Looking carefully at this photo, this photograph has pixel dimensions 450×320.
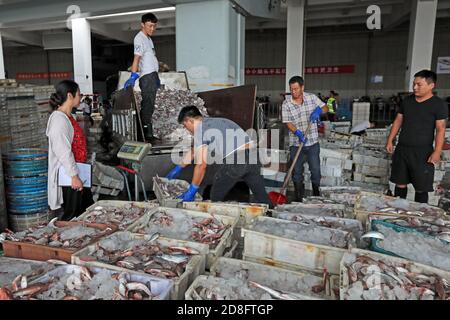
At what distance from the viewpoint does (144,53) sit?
187 inches

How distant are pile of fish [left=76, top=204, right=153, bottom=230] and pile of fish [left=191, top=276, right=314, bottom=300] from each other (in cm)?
97

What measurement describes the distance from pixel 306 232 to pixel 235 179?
1.11 metres

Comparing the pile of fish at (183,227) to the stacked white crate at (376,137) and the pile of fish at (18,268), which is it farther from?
the stacked white crate at (376,137)

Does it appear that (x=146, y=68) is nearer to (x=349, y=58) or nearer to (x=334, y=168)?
(x=334, y=168)

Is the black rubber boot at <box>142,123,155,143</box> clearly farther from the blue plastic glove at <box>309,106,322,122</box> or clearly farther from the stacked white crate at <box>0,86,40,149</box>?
the blue plastic glove at <box>309,106,322,122</box>

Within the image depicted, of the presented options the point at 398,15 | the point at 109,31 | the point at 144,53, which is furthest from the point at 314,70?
the point at 144,53

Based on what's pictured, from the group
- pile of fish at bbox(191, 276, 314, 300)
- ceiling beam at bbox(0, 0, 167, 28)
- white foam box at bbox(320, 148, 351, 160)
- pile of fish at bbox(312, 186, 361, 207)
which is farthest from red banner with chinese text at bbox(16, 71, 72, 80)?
pile of fish at bbox(191, 276, 314, 300)

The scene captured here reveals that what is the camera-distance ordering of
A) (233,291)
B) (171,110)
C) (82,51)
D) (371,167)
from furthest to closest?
1. (82,51)
2. (171,110)
3. (371,167)
4. (233,291)

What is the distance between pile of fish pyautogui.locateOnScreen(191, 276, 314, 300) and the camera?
1565mm

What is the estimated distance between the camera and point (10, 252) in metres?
2.20

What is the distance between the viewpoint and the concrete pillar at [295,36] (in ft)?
37.7

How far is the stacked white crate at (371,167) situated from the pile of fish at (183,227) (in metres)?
3.29

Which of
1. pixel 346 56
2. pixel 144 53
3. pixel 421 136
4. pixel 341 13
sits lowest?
pixel 421 136
